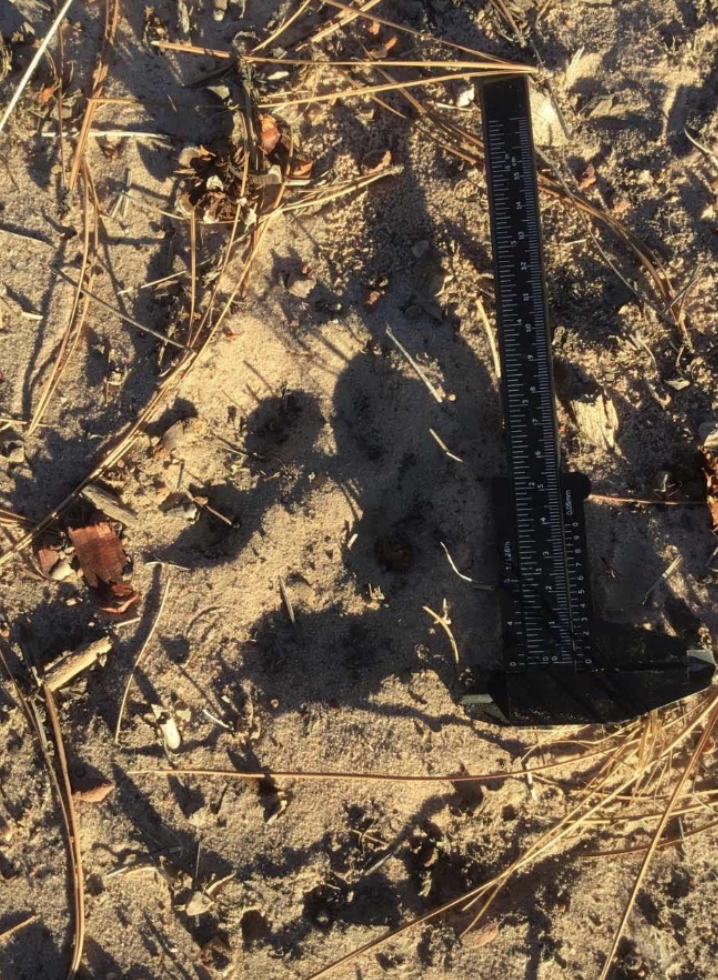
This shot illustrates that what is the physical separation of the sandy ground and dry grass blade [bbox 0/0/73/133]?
71 mm

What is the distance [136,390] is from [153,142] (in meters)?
1.13

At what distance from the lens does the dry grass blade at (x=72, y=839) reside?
3.11m

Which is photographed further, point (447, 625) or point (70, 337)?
point (70, 337)

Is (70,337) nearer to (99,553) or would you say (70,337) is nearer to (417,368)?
(99,553)

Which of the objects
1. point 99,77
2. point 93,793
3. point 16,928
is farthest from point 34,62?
point 16,928

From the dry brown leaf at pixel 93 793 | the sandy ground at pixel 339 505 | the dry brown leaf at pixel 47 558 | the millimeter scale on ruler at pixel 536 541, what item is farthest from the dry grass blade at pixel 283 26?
the dry brown leaf at pixel 93 793

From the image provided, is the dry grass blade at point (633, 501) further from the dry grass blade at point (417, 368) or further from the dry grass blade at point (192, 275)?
the dry grass blade at point (192, 275)

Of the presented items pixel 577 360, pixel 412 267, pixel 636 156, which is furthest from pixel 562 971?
pixel 636 156

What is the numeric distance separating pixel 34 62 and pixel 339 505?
231cm

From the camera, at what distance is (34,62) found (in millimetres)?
3062

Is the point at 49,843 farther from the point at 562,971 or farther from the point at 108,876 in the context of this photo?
the point at 562,971

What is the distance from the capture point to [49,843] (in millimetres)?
3160

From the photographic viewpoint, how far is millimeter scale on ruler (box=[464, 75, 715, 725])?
298cm

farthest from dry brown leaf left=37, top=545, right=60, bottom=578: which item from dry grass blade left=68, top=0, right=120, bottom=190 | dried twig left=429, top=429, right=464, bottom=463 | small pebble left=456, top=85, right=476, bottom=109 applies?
small pebble left=456, top=85, right=476, bottom=109
